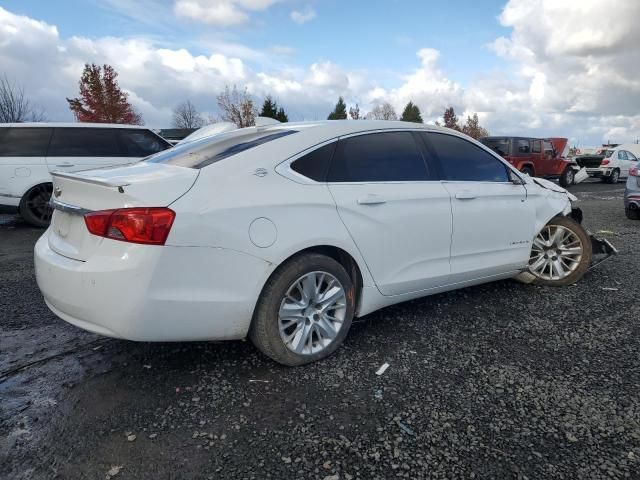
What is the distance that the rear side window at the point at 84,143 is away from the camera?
8.34 m

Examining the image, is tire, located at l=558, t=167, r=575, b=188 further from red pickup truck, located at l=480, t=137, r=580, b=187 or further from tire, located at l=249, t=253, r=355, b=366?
tire, located at l=249, t=253, r=355, b=366

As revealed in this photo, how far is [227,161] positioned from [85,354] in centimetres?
160

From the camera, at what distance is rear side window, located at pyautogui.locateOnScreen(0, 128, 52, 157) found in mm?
8023

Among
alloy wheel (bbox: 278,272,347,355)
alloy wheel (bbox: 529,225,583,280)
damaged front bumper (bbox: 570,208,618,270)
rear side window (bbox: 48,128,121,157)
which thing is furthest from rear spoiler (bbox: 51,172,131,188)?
rear side window (bbox: 48,128,121,157)

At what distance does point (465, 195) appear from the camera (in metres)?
3.67

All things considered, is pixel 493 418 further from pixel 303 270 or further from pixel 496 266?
pixel 496 266

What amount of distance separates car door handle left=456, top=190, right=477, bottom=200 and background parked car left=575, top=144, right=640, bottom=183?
65.0 ft

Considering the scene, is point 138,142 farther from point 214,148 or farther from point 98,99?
point 98,99

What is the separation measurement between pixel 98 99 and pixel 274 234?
33.4 meters

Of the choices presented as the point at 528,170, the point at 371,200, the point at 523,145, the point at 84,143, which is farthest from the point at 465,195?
the point at 528,170

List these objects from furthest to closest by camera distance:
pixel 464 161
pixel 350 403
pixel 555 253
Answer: pixel 555 253, pixel 464 161, pixel 350 403

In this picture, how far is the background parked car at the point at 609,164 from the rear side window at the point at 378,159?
2024 cm

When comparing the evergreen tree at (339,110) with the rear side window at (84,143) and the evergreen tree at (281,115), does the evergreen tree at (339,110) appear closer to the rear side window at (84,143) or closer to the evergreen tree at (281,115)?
the evergreen tree at (281,115)

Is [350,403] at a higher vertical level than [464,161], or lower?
lower
